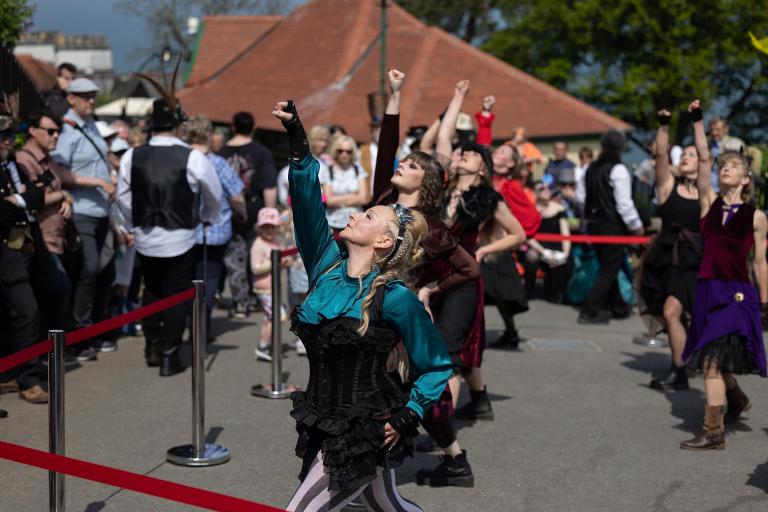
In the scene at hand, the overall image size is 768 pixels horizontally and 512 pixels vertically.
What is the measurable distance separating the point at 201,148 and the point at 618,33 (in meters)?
41.7

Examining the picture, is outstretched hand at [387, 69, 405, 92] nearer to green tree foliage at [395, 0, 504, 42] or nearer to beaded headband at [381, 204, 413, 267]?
beaded headband at [381, 204, 413, 267]

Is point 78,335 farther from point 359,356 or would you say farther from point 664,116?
point 664,116

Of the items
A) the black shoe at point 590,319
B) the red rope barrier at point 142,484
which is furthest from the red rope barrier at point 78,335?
the black shoe at point 590,319

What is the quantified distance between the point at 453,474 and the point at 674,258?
3.34 meters

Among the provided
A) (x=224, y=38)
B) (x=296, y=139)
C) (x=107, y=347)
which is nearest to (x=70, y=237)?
(x=107, y=347)

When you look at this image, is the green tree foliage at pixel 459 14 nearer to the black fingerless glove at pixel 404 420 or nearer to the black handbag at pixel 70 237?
the black handbag at pixel 70 237

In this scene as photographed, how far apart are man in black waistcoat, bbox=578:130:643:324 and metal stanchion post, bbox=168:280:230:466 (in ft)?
23.2

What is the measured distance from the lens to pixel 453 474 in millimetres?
6566

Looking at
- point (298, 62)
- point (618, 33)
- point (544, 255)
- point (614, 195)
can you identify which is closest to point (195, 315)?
point (614, 195)

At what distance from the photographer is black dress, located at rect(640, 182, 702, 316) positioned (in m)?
9.02

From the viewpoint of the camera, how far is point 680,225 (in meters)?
9.27

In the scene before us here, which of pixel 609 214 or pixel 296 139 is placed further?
pixel 609 214

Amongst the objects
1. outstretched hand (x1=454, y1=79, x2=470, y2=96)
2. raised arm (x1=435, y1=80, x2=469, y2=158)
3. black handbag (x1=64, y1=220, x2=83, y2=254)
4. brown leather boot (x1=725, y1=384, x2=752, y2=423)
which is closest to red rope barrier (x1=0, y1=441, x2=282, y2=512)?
raised arm (x1=435, y1=80, x2=469, y2=158)

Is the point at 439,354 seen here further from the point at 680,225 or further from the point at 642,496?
the point at 680,225
